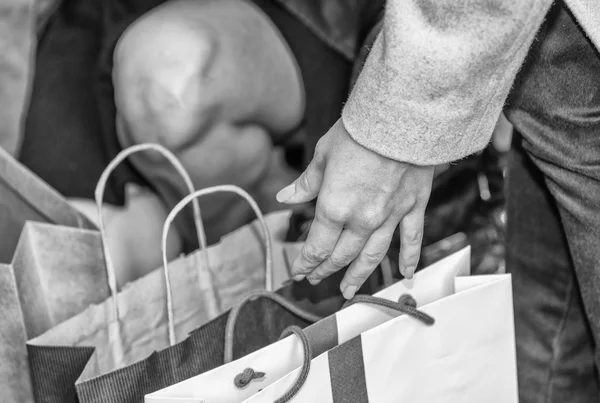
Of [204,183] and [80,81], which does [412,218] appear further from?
[80,81]

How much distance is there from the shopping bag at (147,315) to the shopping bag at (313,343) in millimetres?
71

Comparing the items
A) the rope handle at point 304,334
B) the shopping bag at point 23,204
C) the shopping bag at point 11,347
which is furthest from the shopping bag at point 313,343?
the shopping bag at point 23,204

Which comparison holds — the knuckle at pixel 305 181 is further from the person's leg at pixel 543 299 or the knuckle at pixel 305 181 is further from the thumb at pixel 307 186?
the person's leg at pixel 543 299

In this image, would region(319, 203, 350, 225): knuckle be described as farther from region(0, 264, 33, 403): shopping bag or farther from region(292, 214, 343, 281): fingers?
region(0, 264, 33, 403): shopping bag

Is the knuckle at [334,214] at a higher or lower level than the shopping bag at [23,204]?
higher

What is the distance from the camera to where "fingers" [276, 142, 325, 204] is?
25.0 inches

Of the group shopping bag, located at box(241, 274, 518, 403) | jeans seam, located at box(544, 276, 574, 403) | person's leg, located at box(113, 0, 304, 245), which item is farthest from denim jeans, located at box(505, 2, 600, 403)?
person's leg, located at box(113, 0, 304, 245)

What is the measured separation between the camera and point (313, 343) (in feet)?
2.32

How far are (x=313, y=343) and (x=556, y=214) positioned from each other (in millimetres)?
380

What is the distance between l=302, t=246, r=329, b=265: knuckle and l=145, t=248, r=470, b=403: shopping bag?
0.08 metres

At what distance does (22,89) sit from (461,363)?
81 centimetres

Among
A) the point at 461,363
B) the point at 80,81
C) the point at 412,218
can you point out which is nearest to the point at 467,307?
the point at 461,363

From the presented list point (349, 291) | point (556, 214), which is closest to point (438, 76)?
point (349, 291)

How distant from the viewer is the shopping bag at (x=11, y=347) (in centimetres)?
76
